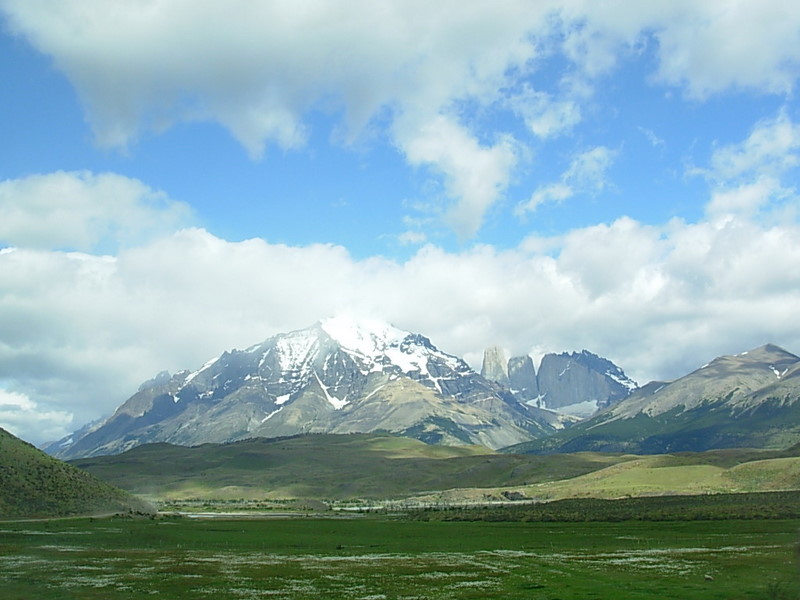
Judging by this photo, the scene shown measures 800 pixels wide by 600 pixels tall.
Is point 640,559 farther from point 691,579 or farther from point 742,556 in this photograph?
point 691,579

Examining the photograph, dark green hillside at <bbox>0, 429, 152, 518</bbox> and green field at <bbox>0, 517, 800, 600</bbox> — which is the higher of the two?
dark green hillside at <bbox>0, 429, 152, 518</bbox>

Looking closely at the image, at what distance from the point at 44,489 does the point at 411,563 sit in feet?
376

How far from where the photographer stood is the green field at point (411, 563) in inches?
2090

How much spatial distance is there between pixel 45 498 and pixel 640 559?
12966 centimetres

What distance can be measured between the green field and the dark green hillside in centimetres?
2818

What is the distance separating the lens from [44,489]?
15588cm

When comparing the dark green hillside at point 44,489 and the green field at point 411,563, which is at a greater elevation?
the dark green hillside at point 44,489

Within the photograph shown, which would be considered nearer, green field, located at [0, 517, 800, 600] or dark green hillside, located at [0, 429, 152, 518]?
green field, located at [0, 517, 800, 600]

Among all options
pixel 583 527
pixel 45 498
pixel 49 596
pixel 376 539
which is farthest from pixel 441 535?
pixel 45 498

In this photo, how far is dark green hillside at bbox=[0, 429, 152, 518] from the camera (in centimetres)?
14875

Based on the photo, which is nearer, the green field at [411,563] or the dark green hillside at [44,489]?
the green field at [411,563]

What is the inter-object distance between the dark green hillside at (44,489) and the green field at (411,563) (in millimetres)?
28180

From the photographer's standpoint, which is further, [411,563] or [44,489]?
[44,489]

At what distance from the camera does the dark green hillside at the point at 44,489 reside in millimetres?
148750
